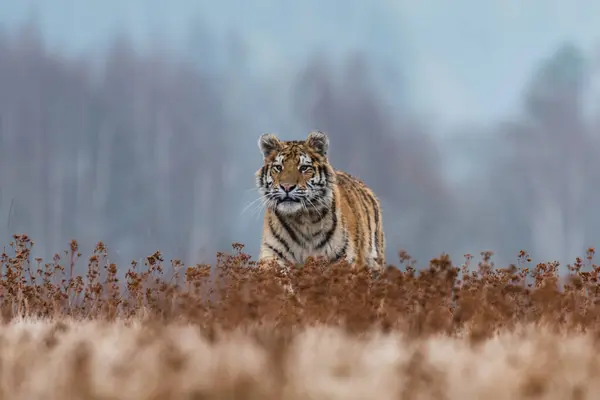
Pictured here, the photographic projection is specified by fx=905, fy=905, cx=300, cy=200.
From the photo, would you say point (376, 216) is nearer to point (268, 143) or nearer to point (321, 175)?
point (321, 175)

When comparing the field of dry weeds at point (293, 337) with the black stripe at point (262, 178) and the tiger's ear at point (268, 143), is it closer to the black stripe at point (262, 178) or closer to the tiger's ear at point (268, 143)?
the black stripe at point (262, 178)

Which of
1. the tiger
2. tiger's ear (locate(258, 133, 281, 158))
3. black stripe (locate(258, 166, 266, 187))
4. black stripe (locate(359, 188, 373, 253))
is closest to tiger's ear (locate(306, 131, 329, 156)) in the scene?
the tiger

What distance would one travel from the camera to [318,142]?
1073cm

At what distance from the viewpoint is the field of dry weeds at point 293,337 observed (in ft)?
13.2

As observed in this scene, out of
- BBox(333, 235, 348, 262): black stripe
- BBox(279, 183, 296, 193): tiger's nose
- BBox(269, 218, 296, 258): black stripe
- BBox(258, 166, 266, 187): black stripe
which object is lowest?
BBox(333, 235, 348, 262): black stripe

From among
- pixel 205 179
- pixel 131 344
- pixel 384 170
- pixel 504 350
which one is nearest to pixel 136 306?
pixel 131 344

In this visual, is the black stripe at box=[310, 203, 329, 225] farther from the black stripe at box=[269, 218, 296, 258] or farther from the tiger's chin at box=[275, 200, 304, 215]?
the black stripe at box=[269, 218, 296, 258]

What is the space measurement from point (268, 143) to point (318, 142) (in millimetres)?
595

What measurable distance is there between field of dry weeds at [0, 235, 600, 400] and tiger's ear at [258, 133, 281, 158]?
1.61 meters

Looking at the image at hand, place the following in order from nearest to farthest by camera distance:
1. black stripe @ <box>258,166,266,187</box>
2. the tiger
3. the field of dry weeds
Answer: the field of dry weeds, the tiger, black stripe @ <box>258,166,266,187</box>

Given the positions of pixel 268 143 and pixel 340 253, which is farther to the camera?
pixel 268 143

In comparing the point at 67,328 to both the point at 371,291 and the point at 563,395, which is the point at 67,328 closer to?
the point at 371,291

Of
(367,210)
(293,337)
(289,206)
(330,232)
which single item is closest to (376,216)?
(367,210)

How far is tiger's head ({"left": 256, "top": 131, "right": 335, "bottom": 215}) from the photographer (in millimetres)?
10156
